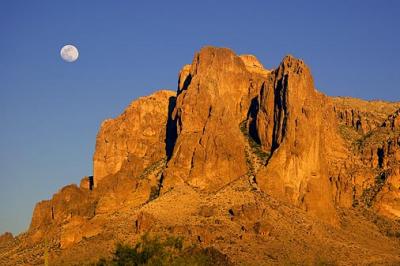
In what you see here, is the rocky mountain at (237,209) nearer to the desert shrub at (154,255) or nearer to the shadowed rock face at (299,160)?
the shadowed rock face at (299,160)

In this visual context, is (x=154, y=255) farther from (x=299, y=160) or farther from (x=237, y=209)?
(x=299, y=160)

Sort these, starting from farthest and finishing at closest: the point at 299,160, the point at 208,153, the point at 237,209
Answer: the point at 208,153 < the point at 299,160 < the point at 237,209

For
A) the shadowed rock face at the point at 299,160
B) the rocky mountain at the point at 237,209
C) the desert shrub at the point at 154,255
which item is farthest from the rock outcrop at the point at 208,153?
the desert shrub at the point at 154,255

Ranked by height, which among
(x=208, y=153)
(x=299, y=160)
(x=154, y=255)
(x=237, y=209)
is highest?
(x=208, y=153)

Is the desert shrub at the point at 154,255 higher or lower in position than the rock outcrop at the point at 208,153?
lower

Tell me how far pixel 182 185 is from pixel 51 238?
27.2 meters

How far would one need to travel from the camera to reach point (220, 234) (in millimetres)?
169625

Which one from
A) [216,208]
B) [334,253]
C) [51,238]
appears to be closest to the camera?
[334,253]

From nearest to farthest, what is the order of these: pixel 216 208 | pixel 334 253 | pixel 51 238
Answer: pixel 334 253 → pixel 216 208 → pixel 51 238

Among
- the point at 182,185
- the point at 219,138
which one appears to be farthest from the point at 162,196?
the point at 219,138

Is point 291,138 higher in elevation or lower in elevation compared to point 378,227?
higher

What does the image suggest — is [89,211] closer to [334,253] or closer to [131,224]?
[131,224]

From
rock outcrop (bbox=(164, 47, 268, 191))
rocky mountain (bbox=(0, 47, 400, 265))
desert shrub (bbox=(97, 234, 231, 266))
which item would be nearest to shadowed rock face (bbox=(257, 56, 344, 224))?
rocky mountain (bbox=(0, 47, 400, 265))

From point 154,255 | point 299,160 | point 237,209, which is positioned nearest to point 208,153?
point 299,160
